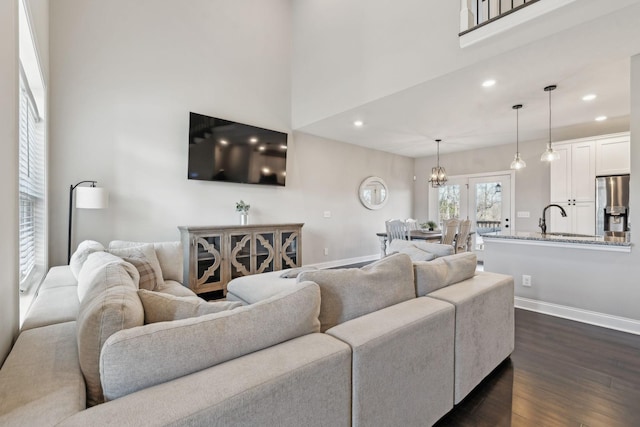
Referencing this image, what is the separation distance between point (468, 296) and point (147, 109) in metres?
4.11

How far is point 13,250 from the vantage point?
130 centimetres

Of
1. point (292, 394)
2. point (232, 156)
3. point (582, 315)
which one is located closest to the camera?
point (292, 394)

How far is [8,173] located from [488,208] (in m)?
7.36

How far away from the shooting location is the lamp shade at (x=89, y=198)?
9.91 feet

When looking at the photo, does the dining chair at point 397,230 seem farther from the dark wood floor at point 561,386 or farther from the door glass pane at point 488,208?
the door glass pane at point 488,208

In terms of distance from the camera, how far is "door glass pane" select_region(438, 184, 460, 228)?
7148 millimetres

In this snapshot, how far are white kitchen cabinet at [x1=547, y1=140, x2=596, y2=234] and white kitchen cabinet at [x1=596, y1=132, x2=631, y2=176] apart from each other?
7 cm

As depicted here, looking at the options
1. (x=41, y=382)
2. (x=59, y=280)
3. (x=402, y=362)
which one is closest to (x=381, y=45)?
(x=402, y=362)

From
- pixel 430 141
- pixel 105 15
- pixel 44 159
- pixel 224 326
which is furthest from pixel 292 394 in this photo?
pixel 430 141

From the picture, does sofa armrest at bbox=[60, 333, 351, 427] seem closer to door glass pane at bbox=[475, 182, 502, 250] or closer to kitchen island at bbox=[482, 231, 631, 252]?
kitchen island at bbox=[482, 231, 631, 252]

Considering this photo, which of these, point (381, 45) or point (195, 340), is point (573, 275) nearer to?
point (381, 45)

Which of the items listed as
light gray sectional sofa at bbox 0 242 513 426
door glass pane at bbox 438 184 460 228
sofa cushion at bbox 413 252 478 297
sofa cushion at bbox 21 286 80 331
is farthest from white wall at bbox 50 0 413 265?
door glass pane at bbox 438 184 460 228

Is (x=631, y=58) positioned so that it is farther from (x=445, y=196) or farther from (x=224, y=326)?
Answer: (x=445, y=196)

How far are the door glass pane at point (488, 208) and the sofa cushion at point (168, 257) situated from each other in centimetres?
598
